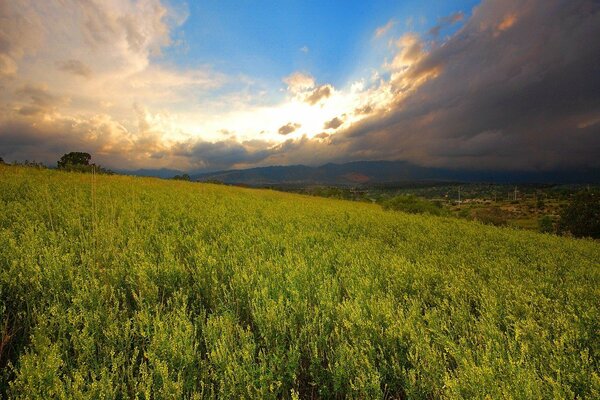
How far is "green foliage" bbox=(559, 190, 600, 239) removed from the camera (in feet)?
202

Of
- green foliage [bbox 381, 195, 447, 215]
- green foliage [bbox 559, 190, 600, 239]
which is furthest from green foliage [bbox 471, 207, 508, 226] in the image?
green foliage [bbox 559, 190, 600, 239]

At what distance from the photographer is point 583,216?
63.8m

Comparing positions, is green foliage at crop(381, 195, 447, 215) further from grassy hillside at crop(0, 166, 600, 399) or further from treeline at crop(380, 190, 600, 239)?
grassy hillside at crop(0, 166, 600, 399)

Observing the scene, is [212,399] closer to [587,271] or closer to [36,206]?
[36,206]

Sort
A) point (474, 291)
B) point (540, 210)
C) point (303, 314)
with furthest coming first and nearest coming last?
point (540, 210), point (474, 291), point (303, 314)

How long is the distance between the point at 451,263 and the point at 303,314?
14.5ft

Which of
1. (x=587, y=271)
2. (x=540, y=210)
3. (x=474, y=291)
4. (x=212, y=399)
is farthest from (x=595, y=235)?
(x=212, y=399)

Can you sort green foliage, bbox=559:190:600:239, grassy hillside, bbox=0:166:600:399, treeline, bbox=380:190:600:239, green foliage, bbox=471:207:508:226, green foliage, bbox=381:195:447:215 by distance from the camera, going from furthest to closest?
green foliage, bbox=559:190:600:239
treeline, bbox=380:190:600:239
green foliage, bbox=381:195:447:215
green foliage, bbox=471:207:508:226
grassy hillside, bbox=0:166:600:399

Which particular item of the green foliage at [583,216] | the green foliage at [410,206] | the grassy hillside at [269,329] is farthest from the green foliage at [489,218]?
the grassy hillside at [269,329]

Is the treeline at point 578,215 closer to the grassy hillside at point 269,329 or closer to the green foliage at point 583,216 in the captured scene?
the green foliage at point 583,216

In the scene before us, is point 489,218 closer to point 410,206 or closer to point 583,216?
point 410,206

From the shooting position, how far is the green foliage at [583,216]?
202 ft

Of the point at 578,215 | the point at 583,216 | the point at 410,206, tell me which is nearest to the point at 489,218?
the point at 410,206

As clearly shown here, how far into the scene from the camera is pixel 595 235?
6147cm
